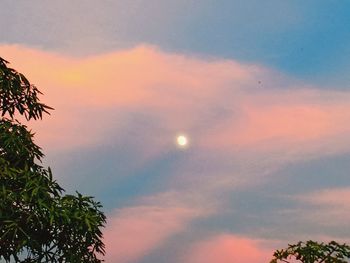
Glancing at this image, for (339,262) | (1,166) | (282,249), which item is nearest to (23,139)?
(1,166)

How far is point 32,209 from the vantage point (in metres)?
20.5

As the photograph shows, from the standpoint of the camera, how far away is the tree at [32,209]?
2036 cm

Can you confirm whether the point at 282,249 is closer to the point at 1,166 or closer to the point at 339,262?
the point at 339,262

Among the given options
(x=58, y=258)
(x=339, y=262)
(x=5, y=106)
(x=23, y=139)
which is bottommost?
(x=339, y=262)

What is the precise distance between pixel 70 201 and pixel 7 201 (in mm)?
2041

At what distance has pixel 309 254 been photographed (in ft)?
59.9

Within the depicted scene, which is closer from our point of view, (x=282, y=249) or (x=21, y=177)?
(x=282, y=249)

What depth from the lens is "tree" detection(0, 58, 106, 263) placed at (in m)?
20.4

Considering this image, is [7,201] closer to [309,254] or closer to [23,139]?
[23,139]

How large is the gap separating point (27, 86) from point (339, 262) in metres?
12.3

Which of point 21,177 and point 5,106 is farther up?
point 5,106

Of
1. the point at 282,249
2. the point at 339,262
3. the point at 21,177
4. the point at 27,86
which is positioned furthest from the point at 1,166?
the point at 339,262

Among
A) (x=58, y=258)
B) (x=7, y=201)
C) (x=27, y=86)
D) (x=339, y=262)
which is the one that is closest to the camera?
(x=339, y=262)

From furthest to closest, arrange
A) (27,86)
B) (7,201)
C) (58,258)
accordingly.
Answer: (27,86), (58,258), (7,201)
